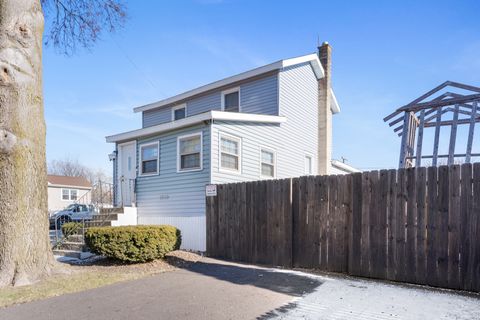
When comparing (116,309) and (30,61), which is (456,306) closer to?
(116,309)

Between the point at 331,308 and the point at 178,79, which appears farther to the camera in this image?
the point at 178,79

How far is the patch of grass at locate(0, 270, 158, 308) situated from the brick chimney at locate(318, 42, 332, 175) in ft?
37.7

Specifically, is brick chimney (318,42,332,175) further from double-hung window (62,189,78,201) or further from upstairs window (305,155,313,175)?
double-hung window (62,189,78,201)

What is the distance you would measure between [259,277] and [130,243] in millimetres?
3464

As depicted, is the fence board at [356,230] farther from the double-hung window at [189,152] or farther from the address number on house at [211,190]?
the double-hung window at [189,152]

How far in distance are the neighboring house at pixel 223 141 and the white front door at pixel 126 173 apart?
1.5 inches

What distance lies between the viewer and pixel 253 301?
5.13 m

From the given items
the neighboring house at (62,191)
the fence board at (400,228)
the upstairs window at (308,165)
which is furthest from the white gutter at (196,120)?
the neighboring house at (62,191)

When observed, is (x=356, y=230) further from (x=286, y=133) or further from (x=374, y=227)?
(x=286, y=133)

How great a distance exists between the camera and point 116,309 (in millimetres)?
4918

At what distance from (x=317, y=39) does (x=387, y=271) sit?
13887 mm

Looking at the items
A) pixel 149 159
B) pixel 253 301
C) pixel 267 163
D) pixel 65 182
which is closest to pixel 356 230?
pixel 253 301

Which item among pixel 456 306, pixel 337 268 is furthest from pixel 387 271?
pixel 456 306

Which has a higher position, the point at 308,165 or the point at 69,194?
the point at 308,165
